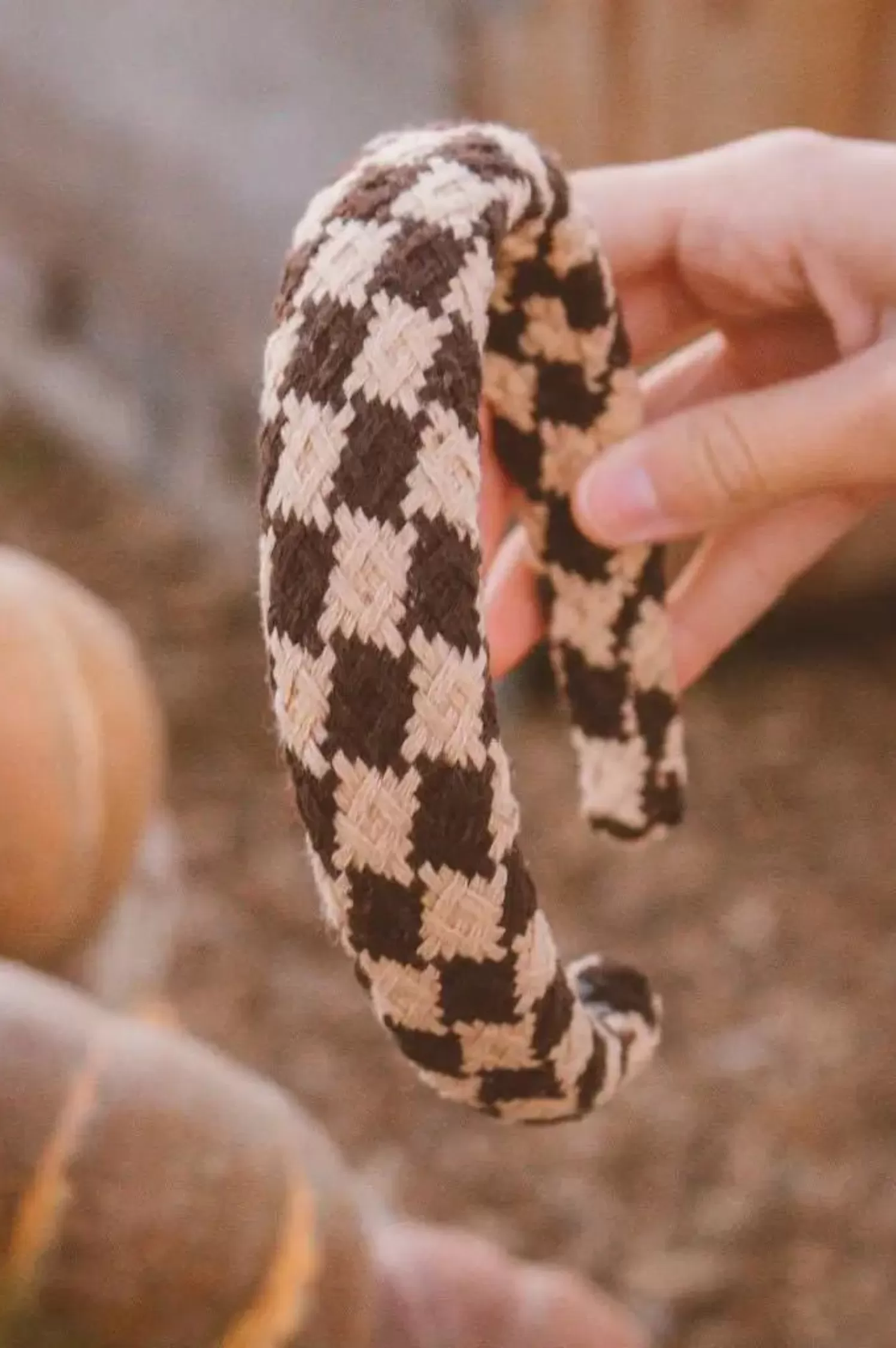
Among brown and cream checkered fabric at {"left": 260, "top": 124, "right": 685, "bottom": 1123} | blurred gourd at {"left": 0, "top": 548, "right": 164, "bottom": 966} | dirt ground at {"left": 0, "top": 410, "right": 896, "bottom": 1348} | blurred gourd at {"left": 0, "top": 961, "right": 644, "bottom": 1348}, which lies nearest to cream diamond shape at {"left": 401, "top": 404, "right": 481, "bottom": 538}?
brown and cream checkered fabric at {"left": 260, "top": 124, "right": 685, "bottom": 1123}

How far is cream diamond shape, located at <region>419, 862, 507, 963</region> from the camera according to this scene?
27 cm

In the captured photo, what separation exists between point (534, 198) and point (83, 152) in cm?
95

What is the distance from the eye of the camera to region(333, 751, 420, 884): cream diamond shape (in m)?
0.26

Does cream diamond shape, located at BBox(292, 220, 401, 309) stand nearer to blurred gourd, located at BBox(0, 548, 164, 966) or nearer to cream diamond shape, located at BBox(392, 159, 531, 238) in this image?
cream diamond shape, located at BBox(392, 159, 531, 238)

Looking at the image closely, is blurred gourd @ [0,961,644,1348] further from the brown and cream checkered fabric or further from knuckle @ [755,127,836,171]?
knuckle @ [755,127,836,171]

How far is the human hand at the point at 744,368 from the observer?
1.30 ft

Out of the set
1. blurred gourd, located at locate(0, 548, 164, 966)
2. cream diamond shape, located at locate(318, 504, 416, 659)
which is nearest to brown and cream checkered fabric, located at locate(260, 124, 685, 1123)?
cream diamond shape, located at locate(318, 504, 416, 659)

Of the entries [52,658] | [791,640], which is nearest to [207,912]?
[52,658]

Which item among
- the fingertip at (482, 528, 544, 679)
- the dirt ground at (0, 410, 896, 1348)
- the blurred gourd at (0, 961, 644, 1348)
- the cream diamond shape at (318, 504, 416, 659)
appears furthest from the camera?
the dirt ground at (0, 410, 896, 1348)

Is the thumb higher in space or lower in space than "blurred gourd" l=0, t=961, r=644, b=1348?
higher

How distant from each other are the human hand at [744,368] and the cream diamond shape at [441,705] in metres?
0.14

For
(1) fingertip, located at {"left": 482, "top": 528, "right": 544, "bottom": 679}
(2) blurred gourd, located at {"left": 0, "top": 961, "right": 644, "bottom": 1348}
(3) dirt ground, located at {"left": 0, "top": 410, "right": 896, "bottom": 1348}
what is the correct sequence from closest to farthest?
(2) blurred gourd, located at {"left": 0, "top": 961, "right": 644, "bottom": 1348} → (1) fingertip, located at {"left": 482, "top": 528, "right": 544, "bottom": 679} → (3) dirt ground, located at {"left": 0, "top": 410, "right": 896, "bottom": 1348}

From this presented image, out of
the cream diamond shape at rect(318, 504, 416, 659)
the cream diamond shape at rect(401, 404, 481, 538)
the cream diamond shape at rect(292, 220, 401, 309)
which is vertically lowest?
the cream diamond shape at rect(318, 504, 416, 659)

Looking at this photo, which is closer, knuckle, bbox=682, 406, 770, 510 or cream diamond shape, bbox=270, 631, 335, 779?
cream diamond shape, bbox=270, 631, 335, 779
